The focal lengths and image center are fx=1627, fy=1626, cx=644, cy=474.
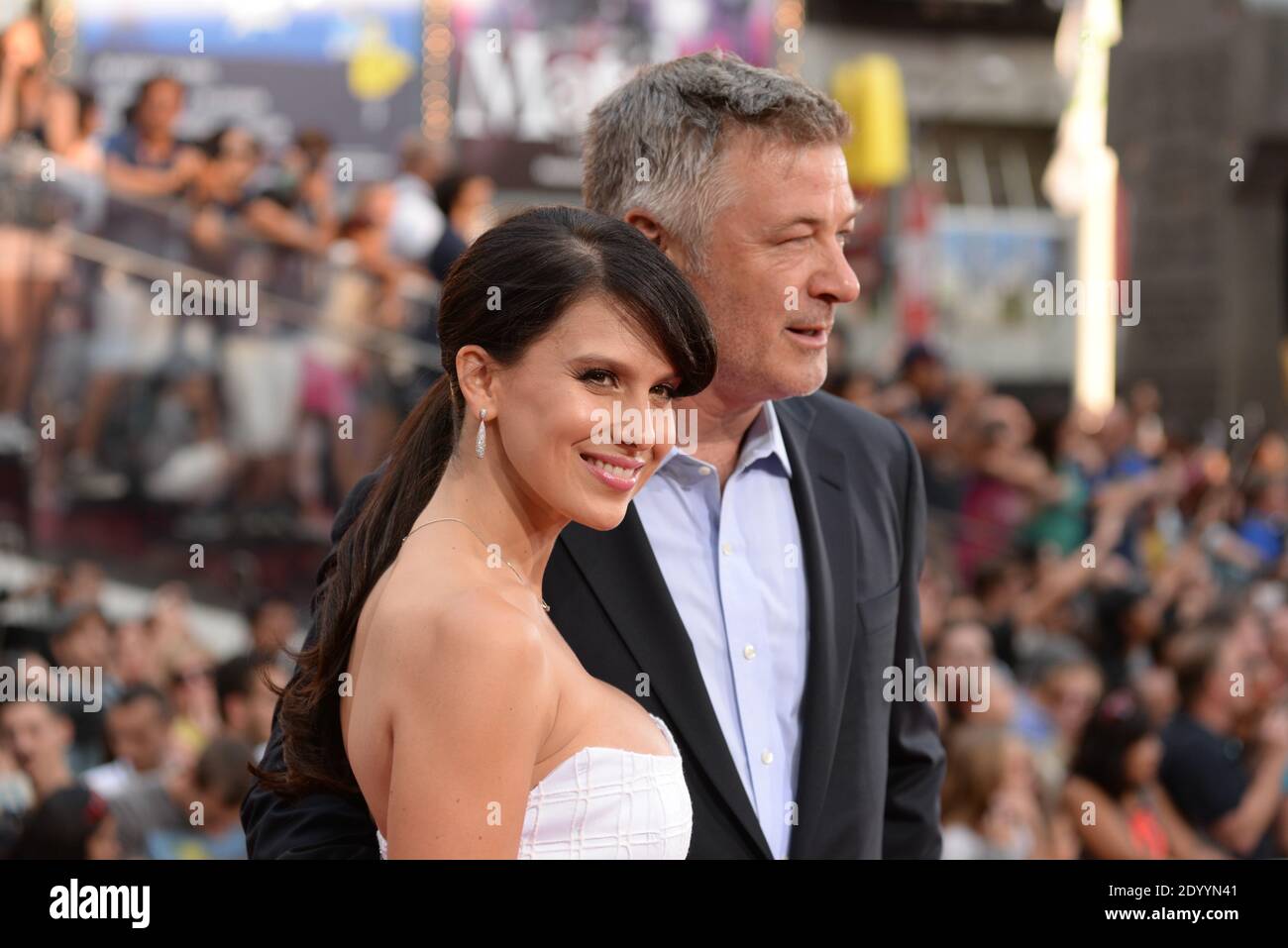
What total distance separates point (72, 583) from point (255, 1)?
980 cm

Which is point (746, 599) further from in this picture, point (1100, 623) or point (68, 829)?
point (1100, 623)

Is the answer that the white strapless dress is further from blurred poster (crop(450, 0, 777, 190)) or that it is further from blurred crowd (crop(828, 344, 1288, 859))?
blurred poster (crop(450, 0, 777, 190))

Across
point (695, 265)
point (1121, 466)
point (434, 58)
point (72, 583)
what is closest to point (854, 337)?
point (434, 58)

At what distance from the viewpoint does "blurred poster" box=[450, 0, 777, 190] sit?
1645cm

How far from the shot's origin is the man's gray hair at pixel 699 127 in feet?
8.16

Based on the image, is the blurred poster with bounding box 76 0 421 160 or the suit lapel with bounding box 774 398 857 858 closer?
the suit lapel with bounding box 774 398 857 858

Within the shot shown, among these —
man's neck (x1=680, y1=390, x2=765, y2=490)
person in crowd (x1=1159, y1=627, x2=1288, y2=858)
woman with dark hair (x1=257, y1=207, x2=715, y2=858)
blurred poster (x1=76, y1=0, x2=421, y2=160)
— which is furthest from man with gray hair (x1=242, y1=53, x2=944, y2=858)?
blurred poster (x1=76, y1=0, x2=421, y2=160)

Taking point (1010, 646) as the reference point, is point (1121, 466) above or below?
above

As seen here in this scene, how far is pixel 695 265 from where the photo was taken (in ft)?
8.29

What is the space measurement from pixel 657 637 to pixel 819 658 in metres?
0.29

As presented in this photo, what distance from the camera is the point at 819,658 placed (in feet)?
8.05

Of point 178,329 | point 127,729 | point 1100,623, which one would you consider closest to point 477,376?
point 127,729

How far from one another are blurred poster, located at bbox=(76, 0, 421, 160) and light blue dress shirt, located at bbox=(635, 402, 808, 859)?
12709mm

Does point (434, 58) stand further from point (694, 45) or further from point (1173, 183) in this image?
point (1173, 183)
